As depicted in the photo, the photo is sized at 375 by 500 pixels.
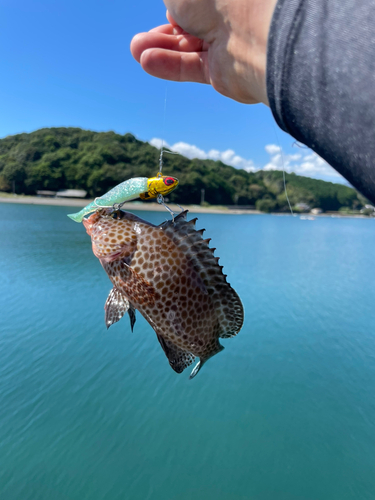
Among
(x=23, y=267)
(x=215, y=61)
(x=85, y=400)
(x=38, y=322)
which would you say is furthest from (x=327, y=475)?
(x=23, y=267)

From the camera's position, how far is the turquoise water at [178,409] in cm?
546

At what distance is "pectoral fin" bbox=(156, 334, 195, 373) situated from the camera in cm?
143

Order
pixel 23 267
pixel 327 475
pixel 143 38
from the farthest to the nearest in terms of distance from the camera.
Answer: pixel 23 267
pixel 327 475
pixel 143 38

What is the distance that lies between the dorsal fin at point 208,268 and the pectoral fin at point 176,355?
0.61 feet

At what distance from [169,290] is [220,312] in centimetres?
25

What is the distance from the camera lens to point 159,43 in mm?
1690

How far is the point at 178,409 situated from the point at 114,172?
1365cm

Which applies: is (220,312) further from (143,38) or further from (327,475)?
(327,475)

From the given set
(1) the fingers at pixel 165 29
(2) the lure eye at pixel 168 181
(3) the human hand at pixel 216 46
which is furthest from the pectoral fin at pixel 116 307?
(1) the fingers at pixel 165 29

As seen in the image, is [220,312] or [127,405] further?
[127,405]

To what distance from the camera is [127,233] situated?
147cm

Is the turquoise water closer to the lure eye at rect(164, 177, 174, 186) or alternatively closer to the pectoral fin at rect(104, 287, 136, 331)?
the pectoral fin at rect(104, 287, 136, 331)

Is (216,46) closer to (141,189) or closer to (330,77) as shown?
(141,189)

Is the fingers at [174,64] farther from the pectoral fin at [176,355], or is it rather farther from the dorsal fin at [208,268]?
the pectoral fin at [176,355]
